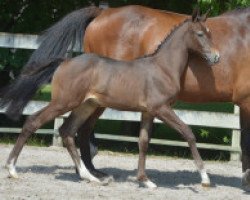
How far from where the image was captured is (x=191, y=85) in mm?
7137

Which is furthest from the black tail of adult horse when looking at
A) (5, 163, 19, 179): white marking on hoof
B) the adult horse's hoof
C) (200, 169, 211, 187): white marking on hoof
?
the adult horse's hoof

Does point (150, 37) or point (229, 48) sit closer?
point (229, 48)

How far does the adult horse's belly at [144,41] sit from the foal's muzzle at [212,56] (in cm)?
37

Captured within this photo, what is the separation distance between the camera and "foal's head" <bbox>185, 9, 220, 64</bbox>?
673 centimetres

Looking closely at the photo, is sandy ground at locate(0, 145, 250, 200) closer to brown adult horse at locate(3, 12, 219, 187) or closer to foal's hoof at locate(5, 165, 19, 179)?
foal's hoof at locate(5, 165, 19, 179)

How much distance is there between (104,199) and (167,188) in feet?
3.24

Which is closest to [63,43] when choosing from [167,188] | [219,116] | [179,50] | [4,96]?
[4,96]

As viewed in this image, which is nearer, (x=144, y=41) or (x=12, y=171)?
(x=12, y=171)

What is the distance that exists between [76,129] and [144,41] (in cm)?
137

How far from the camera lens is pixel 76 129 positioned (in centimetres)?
706

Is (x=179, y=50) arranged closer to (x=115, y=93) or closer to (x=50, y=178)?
(x=115, y=93)

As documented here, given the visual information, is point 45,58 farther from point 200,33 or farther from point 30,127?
point 200,33

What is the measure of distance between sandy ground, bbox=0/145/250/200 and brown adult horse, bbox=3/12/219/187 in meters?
0.28

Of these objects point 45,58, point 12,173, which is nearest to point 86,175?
point 12,173
